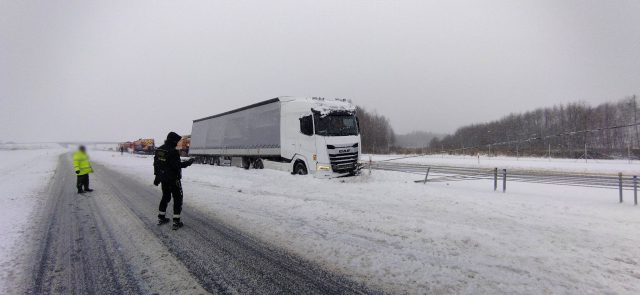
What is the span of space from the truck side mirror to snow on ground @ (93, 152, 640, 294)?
12.5 ft

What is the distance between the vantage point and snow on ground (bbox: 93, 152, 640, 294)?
3721mm

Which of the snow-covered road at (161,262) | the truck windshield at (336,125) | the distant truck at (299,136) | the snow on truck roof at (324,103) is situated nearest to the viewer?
the snow-covered road at (161,262)

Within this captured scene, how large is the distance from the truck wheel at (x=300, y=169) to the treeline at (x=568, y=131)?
28.6m

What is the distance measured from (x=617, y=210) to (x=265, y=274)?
9.23 metres

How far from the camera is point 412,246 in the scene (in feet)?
16.1

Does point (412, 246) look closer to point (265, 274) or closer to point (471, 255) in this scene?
point (471, 255)

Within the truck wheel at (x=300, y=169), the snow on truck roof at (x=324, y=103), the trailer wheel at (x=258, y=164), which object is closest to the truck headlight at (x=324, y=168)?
the truck wheel at (x=300, y=169)

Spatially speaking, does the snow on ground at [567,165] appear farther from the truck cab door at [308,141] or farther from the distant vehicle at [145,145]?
the distant vehicle at [145,145]

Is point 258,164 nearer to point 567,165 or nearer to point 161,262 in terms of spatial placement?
point 161,262

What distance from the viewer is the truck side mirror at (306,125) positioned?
525 inches

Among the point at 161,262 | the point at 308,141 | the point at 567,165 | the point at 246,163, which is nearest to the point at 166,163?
the point at 161,262

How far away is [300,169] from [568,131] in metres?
80.9

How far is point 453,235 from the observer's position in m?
5.49

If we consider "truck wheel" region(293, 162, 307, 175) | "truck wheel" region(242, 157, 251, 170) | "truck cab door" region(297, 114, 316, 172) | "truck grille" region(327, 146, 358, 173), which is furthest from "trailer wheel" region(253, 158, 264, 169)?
"truck grille" region(327, 146, 358, 173)
